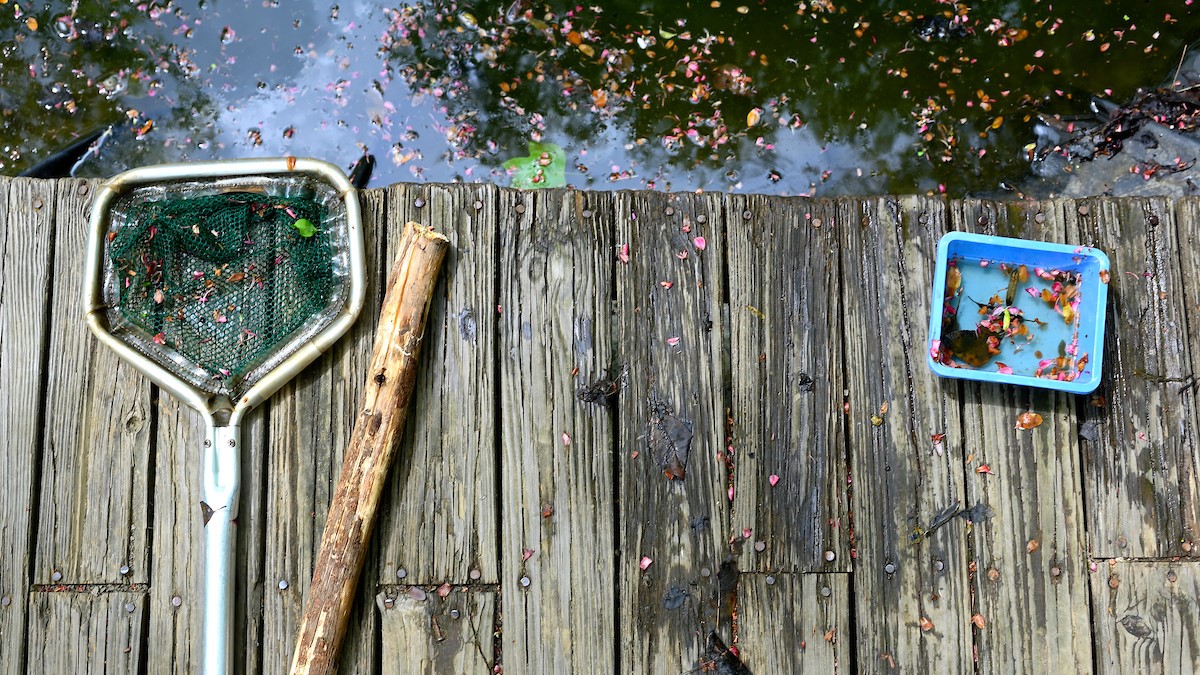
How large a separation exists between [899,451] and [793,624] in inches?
26.9

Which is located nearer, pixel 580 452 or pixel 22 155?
pixel 580 452

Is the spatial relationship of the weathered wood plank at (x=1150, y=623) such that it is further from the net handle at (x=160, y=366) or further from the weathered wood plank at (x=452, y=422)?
the net handle at (x=160, y=366)

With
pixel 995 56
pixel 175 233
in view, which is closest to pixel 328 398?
pixel 175 233

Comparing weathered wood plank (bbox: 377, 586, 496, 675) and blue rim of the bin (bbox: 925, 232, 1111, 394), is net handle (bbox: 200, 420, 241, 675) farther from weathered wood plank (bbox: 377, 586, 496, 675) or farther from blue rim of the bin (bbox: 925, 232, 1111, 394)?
blue rim of the bin (bbox: 925, 232, 1111, 394)

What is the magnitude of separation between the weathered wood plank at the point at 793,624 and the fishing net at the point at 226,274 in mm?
1715

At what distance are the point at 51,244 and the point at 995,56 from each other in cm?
375

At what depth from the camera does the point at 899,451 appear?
8.10ft

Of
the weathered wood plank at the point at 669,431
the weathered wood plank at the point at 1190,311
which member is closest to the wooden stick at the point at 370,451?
the weathered wood plank at the point at 669,431

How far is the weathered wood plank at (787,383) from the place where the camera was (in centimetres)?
243

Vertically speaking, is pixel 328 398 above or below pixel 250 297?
below

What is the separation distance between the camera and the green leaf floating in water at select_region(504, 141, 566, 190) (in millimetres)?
3070

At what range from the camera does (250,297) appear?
2.45 m

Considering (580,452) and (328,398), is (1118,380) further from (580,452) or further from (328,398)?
(328,398)

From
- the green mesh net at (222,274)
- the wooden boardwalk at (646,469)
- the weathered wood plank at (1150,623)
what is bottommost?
the weathered wood plank at (1150,623)
